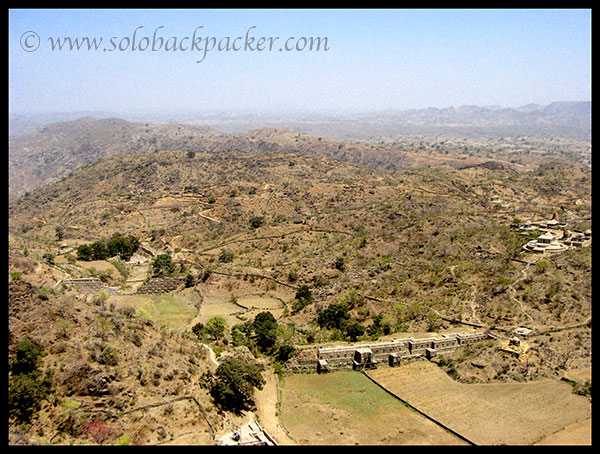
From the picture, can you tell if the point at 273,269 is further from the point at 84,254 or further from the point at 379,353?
the point at 84,254

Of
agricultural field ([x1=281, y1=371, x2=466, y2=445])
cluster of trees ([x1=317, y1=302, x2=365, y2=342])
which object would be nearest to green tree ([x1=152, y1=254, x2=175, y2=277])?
cluster of trees ([x1=317, y1=302, x2=365, y2=342])

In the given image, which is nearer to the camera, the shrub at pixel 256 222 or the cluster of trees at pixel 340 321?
the cluster of trees at pixel 340 321

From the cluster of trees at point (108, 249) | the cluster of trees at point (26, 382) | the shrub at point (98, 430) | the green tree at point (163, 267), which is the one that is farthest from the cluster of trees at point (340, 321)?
the cluster of trees at point (108, 249)

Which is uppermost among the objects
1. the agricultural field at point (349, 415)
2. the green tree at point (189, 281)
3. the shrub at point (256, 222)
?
the shrub at point (256, 222)

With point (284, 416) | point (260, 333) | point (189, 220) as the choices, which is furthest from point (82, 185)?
point (284, 416)

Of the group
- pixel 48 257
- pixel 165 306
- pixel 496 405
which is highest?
pixel 48 257

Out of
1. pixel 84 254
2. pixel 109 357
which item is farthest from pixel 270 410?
pixel 84 254

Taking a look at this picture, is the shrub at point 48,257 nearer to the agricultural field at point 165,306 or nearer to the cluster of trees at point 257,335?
the agricultural field at point 165,306
